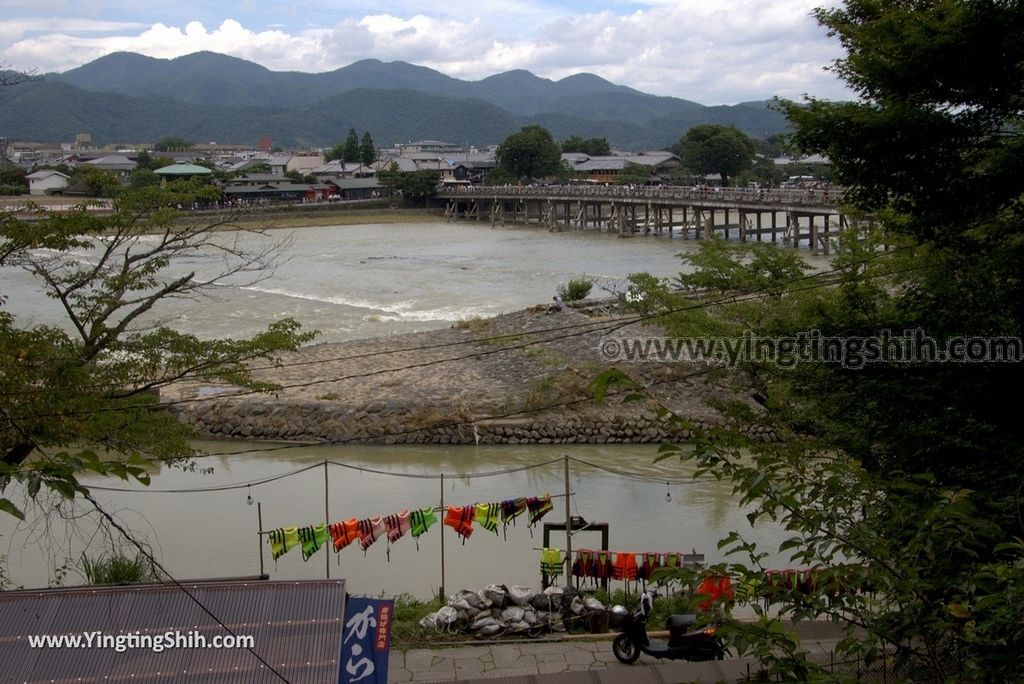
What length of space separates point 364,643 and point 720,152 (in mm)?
48898

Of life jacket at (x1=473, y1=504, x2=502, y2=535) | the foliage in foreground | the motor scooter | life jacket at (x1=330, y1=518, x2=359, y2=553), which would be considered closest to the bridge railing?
the foliage in foreground

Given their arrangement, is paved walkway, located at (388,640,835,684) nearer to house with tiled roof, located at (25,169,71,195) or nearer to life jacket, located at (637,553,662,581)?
life jacket, located at (637,553,662,581)

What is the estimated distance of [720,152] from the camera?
166ft

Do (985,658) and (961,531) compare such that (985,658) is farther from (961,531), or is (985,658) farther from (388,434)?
(388,434)

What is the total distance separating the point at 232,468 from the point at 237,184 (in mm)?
40927

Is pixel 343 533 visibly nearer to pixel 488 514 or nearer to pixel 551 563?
pixel 488 514

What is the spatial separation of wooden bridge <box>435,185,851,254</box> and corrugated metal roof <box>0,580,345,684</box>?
60.3ft

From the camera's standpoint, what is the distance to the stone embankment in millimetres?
11859

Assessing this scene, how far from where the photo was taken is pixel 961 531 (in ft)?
8.93

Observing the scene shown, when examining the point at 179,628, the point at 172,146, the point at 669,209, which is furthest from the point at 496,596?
the point at 172,146

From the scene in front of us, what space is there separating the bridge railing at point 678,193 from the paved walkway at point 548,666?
53.7ft

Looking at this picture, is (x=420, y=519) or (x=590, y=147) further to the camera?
(x=590, y=147)

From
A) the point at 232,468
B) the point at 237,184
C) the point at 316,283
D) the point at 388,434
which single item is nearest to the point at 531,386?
the point at 388,434

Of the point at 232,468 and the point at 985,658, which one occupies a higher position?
the point at 985,658
